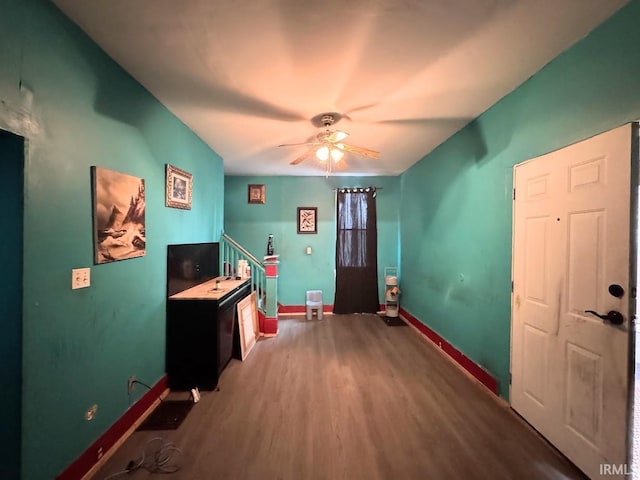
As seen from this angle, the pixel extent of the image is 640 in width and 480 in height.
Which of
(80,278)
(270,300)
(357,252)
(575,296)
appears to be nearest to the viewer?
(80,278)

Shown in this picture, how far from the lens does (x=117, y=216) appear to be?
5.84ft

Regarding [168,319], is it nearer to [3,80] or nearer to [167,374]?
[167,374]

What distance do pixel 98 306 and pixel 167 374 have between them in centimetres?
117

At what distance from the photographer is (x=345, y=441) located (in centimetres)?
182

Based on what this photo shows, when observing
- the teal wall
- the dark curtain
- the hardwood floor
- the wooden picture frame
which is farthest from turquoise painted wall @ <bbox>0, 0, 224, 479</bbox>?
the dark curtain

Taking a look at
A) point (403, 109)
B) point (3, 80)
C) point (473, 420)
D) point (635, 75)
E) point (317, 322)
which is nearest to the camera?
point (3, 80)

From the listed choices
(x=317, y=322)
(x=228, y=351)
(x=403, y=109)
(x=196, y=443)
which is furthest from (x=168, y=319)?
(x=403, y=109)

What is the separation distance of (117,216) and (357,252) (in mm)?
3887

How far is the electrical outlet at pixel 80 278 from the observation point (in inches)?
57.8

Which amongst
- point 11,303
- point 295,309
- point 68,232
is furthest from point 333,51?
point 295,309

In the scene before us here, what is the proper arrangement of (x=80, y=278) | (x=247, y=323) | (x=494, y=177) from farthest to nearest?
1. (x=247, y=323)
2. (x=494, y=177)
3. (x=80, y=278)

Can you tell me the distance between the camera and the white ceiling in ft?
4.40

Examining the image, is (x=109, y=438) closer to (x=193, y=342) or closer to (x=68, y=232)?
(x=193, y=342)

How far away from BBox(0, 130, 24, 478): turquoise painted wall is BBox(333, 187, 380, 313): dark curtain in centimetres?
414
